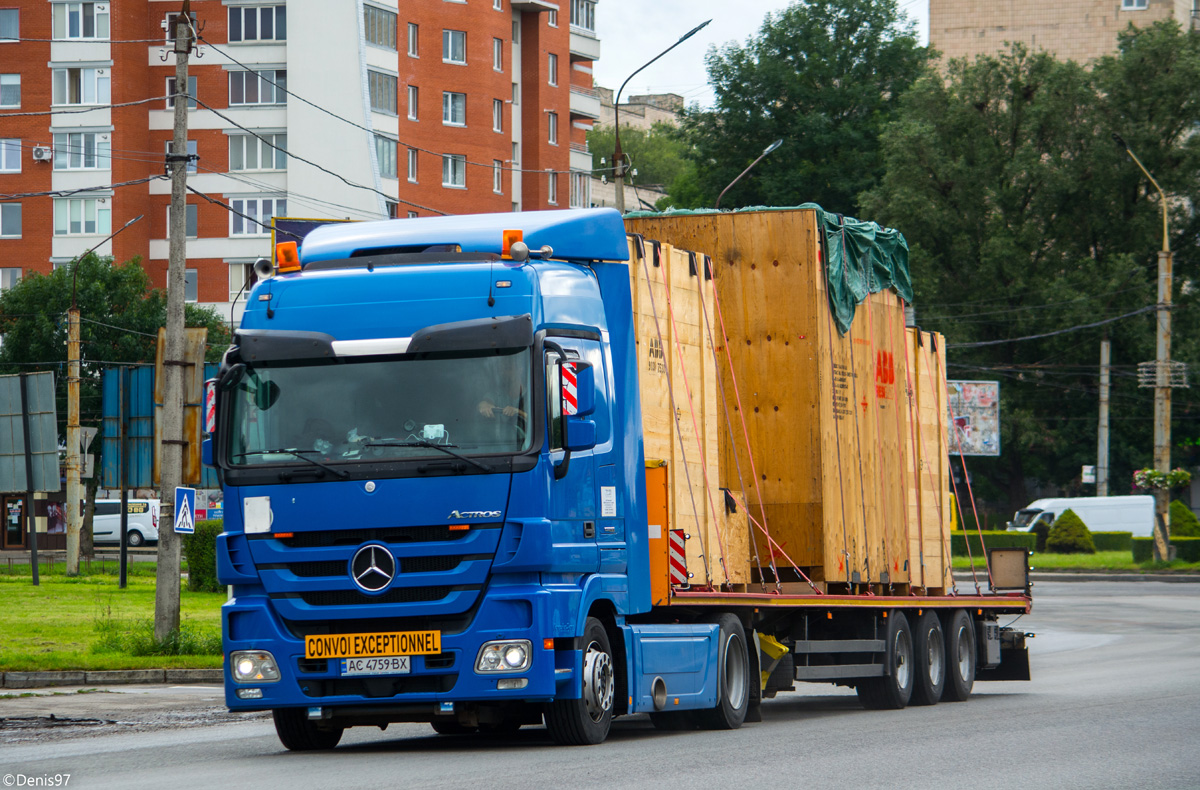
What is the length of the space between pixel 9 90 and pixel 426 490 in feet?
213

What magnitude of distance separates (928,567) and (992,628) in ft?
4.86

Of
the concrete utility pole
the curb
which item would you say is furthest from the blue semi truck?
the concrete utility pole

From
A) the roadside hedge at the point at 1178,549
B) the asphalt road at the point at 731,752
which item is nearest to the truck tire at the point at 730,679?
the asphalt road at the point at 731,752

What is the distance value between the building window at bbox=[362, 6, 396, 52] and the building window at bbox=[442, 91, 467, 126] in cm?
420

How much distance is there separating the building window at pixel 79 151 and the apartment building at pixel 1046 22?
137ft

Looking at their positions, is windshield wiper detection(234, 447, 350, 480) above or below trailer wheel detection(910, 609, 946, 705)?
above

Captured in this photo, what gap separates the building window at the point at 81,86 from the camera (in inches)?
2662

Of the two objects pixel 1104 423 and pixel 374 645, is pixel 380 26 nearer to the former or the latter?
pixel 1104 423

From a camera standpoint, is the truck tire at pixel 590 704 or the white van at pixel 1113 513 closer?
the truck tire at pixel 590 704

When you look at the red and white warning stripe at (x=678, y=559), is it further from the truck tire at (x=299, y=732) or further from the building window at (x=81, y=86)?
the building window at (x=81, y=86)

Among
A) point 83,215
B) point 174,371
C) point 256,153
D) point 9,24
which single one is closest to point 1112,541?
point 256,153

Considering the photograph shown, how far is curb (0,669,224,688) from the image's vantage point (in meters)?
18.5

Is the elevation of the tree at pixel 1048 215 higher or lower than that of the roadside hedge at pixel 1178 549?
higher

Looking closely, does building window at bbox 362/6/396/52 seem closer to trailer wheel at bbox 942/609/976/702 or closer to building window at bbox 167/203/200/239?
building window at bbox 167/203/200/239
